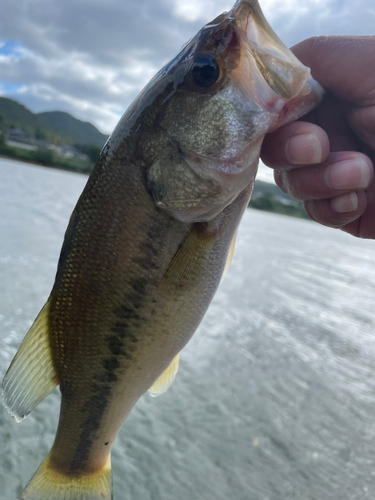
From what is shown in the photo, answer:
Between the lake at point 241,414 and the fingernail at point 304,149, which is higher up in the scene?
the fingernail at point 304,149

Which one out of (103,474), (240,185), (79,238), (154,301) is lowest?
(103,474)

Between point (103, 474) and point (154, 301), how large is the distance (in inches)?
41.8

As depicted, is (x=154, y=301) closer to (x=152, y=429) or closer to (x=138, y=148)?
(x=138, y=148)

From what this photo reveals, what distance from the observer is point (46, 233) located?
9.38 m

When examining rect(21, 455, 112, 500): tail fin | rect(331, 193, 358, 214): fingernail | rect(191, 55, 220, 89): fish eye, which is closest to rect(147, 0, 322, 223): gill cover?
rect(191, 55, 220, 89): fish eye

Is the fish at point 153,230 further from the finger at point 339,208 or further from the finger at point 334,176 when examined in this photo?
the finger at point 339,208

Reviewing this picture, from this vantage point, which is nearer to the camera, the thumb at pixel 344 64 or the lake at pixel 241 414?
the thumb at pixel 344 64

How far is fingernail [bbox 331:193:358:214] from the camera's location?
72.3 inches

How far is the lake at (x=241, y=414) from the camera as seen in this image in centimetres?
274

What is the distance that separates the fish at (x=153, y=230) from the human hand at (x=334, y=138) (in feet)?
0.52

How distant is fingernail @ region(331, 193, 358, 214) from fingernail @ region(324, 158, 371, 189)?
12 cm

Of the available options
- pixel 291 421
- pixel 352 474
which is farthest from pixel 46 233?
pixel 352 474

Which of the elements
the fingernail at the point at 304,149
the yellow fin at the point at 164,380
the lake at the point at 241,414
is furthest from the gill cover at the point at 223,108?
the lake at the point at 241,414

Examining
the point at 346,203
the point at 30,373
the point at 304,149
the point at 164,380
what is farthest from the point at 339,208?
the point at 30,373
